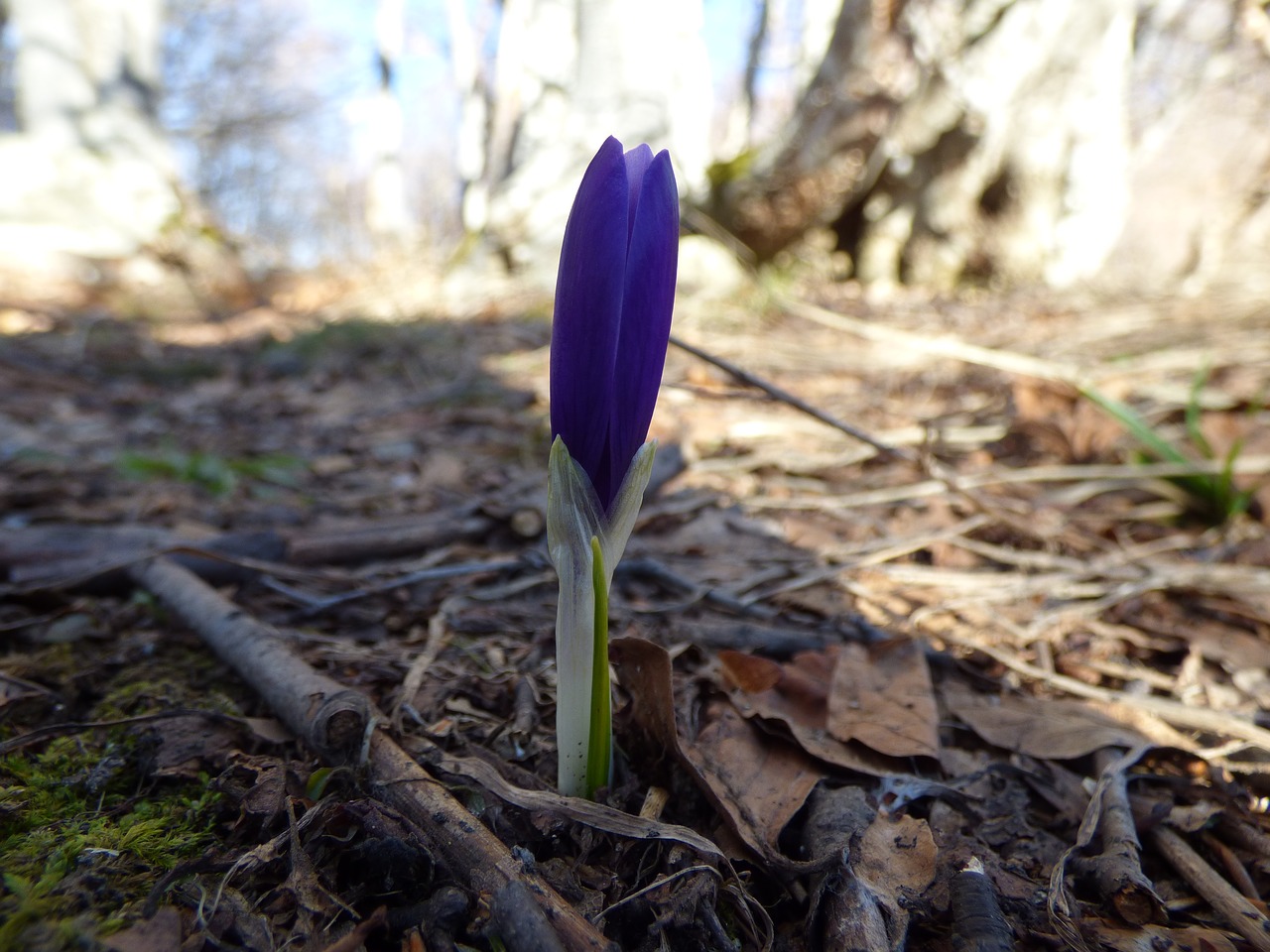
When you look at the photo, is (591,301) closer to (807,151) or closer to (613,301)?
(613,301)

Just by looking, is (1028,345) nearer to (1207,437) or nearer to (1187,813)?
(1207,437)

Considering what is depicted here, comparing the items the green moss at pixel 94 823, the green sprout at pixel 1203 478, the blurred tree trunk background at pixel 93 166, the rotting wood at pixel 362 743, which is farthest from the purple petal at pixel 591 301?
the blurred tree trunk background at pixel 93 166

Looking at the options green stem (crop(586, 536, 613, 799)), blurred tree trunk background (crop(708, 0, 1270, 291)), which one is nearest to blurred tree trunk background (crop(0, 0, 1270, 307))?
blurred tree trunk background (crop(708, 0, 1270, 291))

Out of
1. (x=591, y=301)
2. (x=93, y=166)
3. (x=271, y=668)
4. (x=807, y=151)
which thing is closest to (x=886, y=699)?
(x=591, y=301)

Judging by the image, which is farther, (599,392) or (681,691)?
(681,691)

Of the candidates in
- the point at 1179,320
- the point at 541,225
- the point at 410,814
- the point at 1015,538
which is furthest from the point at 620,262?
the point at 541,225

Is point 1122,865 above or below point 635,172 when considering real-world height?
below

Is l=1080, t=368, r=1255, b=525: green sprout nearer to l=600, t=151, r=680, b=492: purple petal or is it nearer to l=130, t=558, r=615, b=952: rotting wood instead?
l=600, t=151, r=680, b=492: purple petal
